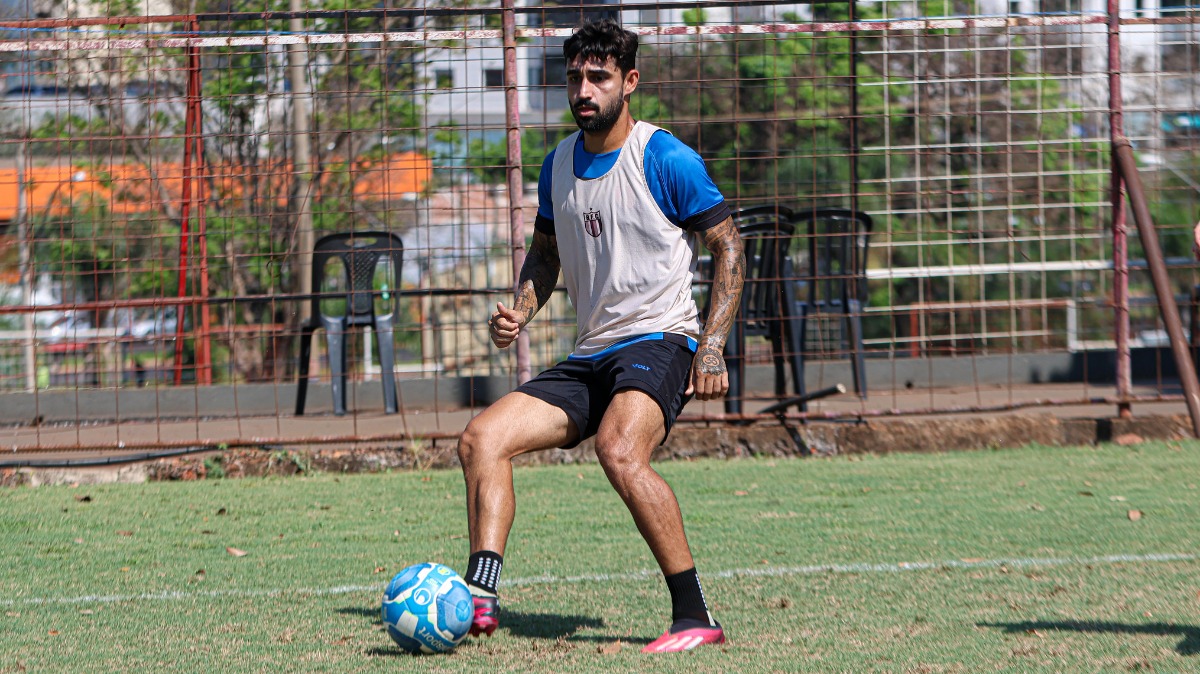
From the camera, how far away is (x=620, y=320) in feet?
14.5

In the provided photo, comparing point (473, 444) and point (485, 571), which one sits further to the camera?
point (473, 444)

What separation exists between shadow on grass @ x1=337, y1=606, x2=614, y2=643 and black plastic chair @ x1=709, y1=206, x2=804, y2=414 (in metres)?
4.49

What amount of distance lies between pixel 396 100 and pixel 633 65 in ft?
29.3

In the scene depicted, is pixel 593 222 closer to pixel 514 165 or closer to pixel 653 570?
pixel 653 570

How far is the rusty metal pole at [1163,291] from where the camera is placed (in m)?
8.48

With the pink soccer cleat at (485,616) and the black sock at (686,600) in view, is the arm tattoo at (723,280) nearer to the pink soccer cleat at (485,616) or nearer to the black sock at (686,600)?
the black sock at (686,600)

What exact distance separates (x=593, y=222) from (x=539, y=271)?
0.50m

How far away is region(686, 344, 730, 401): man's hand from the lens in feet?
13.9

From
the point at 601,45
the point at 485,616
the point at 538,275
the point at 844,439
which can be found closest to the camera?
the point at 485,616

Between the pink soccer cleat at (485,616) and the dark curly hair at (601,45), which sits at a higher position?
the dark curly hair at (601,45)

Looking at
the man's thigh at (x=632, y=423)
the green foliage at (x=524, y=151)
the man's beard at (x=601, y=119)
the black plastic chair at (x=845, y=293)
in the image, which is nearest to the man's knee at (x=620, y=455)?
the man's thigh at (x=632, y=423)

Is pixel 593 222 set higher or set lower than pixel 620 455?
higher

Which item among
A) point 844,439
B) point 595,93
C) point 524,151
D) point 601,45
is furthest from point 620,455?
point 524,151

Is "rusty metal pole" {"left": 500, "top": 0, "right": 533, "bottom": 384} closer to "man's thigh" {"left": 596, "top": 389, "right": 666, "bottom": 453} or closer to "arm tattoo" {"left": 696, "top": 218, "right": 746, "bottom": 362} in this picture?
"arm tattoo" {"left": 696, "top": 218, "right": 746, "bottom": 362}
